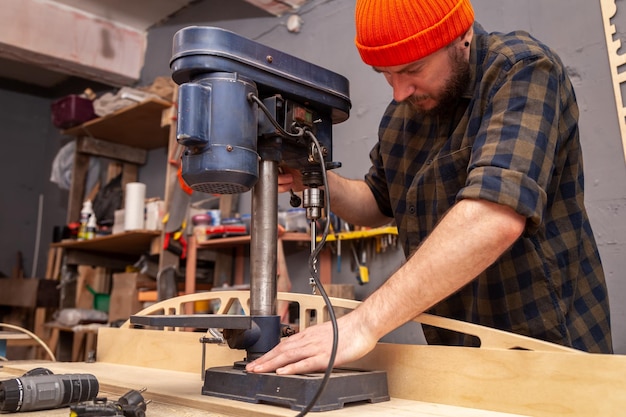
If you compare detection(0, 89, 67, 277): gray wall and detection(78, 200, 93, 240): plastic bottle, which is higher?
detection(0, 89, 67, 277): gray wall

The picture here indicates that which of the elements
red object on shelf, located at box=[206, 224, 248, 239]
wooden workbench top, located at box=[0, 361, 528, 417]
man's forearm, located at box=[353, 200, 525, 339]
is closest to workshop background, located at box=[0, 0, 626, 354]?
red object on shelf, located at box=[206, 224, 248, 239]

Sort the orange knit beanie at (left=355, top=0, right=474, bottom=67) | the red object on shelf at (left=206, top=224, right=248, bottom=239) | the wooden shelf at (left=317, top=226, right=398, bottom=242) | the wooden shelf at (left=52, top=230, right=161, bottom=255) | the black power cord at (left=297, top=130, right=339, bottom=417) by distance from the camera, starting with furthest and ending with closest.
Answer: the wooden shelf at (left=52, top=230, right=161, bottom=255) → the red object on shelf at (left=206, top=224, right=248, bottom=239) → the wooden shelf at (left=317, top=226, right=398, bottom=242) → the orange knit beanie at (left=355, top=0, right=474, bottom=67) → the black power cord at (left=297, top=130, right=339, bottom=417)

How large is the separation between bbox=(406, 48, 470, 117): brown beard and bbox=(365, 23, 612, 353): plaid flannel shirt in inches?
0.6

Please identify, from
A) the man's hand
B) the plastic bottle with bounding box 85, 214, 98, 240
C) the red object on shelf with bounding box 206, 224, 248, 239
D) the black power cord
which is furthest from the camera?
the plastic bottle with bounding box 85, 214, 98, 240

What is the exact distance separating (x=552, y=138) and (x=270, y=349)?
0.56 metres

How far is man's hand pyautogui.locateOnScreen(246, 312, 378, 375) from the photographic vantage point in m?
0.76

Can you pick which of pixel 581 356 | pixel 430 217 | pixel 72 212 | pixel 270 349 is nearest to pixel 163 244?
pixel 72 212

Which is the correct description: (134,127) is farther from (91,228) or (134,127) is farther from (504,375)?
(504,375)

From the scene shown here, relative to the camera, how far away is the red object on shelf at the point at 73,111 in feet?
11.9

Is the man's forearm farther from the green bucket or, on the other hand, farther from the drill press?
the green bucket

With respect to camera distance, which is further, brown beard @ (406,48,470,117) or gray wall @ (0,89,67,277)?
gray wall @ (0,89,67,277)

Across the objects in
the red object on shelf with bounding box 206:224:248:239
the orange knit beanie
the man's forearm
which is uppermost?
the orange knit beanie

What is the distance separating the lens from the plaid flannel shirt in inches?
34.4

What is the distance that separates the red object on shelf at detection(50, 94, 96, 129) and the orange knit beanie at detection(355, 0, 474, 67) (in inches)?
119
